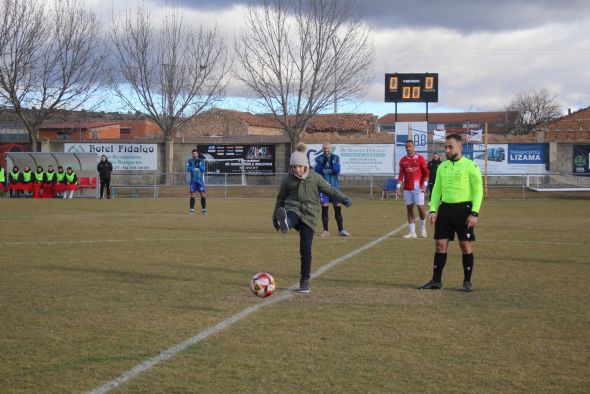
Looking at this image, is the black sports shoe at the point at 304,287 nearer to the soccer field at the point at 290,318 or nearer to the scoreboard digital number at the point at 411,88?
the soccer field at the point at 290,318

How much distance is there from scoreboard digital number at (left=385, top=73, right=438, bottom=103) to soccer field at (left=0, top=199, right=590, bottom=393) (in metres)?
27.0

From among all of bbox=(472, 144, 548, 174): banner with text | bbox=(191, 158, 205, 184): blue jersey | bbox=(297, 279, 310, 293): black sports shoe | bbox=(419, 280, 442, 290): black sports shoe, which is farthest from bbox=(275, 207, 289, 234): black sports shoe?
bbox=(472, 144, 548, 174): banner with text

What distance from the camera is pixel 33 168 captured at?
38469 millimetres

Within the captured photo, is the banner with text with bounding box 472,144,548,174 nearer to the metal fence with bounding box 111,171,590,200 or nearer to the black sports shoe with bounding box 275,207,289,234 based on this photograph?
the metal fence with bounding box 111,171,590,200

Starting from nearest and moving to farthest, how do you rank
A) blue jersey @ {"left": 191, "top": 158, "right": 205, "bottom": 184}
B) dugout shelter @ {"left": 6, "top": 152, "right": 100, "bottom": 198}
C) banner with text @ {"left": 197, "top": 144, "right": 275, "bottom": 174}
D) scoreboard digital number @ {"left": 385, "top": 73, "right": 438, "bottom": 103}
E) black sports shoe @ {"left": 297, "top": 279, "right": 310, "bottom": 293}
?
1. black sports shoe @ {"left": 297, "top": 279, "right": 310, "bottom": 293}
2. blue jersey @ {"left": 191, "top": 158, "right": 205, "bottom": 184}
3. dugout shelter @ {"left": 6, "top": 152, "right": 100, "bottom": 198}
4. scoreboard digital number @ {"left": 385, "top": 73, "right": 438, "bottom": 103}
5. banner with text @ {"left": 197, "top": 144, "right": 275, "bottom": 174}

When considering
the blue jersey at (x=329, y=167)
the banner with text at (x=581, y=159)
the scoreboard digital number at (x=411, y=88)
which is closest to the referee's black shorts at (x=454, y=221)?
the blue jersey at (x=329, y=167)

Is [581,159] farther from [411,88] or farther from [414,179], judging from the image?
[414,179]

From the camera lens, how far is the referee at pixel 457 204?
28.4 ft

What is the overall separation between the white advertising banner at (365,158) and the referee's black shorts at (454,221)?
102ft

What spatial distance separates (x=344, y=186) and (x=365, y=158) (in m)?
2.13

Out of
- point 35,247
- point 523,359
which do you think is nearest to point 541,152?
point 35,247

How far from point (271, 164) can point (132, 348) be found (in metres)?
36.4

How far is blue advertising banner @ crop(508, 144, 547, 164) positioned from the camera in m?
38.6

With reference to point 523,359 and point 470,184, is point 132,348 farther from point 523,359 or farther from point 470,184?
point 470,184
